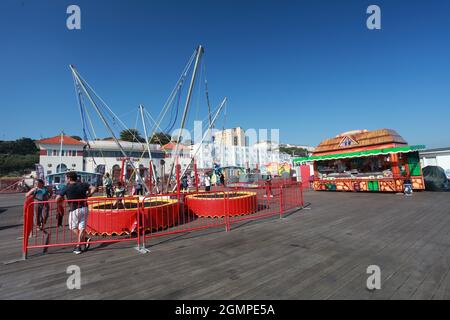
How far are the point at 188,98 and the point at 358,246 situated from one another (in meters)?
8.75

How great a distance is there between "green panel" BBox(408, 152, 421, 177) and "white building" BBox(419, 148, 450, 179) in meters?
7.31

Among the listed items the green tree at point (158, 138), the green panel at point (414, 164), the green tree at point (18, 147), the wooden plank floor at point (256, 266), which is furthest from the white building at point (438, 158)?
the green tree at point (18, 147)

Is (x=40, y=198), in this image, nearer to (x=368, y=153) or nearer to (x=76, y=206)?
(x=76, y=206)

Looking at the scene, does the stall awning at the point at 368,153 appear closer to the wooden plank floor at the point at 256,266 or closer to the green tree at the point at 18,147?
the wooden plank floor at the point at 256,266

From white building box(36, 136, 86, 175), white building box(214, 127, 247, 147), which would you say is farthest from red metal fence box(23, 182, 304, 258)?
white building box(214, 127, 247, 147)

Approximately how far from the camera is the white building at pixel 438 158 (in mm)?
19984

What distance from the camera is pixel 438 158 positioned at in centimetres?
2052

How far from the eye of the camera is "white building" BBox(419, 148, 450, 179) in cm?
1998

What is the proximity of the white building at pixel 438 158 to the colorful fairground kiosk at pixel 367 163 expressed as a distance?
7553 mm

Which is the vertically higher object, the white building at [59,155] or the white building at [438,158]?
the white building at [59,155]

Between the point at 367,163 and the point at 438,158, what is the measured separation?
9.12 m

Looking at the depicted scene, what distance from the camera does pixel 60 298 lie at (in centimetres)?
329
